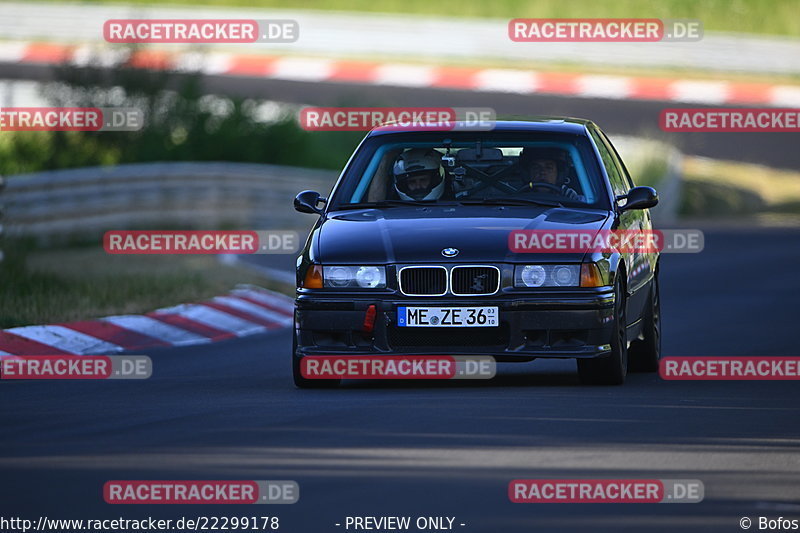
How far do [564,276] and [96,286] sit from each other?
649cm

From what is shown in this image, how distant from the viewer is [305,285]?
9.92 meters

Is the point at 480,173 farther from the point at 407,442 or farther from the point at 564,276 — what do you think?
the point at 407,442

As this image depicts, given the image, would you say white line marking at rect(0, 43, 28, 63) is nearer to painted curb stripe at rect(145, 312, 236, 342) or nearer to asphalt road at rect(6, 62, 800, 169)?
asphalt road at rect(6, 62, 800, 169)

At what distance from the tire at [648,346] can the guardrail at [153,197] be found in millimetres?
9019

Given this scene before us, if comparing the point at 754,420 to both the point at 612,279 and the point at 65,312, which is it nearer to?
the point at 612,279

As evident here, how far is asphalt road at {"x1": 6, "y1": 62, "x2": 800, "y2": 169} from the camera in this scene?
33.6 metres

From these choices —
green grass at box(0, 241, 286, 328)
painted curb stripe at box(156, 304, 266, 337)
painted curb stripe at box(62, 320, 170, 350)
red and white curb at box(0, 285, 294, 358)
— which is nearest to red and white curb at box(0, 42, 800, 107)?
green grass at box(0, 241, 286, 328)

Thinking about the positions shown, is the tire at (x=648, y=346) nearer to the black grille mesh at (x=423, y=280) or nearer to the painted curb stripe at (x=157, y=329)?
the black grille mesh at (x=423, y=280)

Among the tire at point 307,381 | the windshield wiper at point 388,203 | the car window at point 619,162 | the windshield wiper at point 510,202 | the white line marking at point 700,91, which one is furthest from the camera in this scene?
the white line marking at point 700,91

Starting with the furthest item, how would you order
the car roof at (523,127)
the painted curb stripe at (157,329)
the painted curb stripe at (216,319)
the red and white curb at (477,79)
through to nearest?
the red and white curb at (477,79)
the painted curb stripe at (216,319)
the painted curb stripe at (157,329)
the car roof at (523,127)

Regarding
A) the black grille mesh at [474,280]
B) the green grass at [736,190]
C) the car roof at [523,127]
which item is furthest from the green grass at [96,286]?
the green grass at [736,190]

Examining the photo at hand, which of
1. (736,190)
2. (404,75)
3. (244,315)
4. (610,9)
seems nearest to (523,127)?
(244,315)

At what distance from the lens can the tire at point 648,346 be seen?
1139 cm

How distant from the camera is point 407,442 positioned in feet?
25.6
